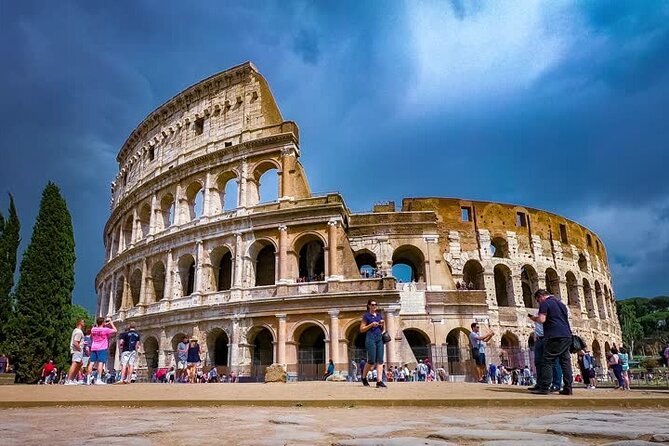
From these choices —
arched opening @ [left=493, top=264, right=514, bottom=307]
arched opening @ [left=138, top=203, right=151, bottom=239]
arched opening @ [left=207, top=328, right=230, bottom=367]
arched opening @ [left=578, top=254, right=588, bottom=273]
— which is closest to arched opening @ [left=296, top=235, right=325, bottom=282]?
arched opening @ [left=207, top=328, right=230, bottom=367]

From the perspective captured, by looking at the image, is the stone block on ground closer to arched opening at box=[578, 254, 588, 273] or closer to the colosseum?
the colosseum

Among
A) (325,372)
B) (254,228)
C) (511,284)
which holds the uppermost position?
(254,228)

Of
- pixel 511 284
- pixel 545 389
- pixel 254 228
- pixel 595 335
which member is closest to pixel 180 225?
pixel 254 228

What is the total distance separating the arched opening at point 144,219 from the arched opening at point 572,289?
1054 inches

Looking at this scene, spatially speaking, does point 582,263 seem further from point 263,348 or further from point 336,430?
point 336,430

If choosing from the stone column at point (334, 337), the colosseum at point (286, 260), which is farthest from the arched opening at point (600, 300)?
the stone column at point (334, 337)

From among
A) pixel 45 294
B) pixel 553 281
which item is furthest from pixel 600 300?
pixel 45 294

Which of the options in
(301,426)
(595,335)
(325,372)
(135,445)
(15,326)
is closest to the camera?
(135,445)

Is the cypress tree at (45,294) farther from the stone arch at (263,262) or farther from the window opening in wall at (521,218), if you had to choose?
the window opening in wall at (521,218)

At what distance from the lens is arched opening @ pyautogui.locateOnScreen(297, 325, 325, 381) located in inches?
830

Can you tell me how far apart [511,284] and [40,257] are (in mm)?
25515

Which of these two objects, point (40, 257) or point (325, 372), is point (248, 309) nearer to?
point (325, 372)

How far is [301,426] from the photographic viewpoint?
3.92 meters

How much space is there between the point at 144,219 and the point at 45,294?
26.4ft
